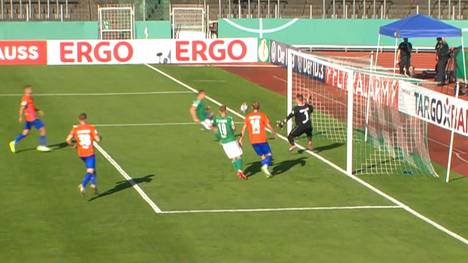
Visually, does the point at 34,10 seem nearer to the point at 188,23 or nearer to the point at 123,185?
the point at 188,23

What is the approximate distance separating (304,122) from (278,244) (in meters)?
9.49

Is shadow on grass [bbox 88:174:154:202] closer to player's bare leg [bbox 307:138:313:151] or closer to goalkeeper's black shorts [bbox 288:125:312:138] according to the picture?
goalkeeper's black shorts [bbox 288:125:312:138]

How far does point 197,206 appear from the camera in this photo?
23047 mm

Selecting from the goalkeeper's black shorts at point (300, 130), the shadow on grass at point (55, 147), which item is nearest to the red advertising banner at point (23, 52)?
the shadow on grass at point (55, 147)

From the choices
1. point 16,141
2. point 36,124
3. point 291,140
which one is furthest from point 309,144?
point 16,141

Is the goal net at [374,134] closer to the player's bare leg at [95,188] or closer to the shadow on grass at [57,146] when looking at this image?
the player's bare leg at [95,188]

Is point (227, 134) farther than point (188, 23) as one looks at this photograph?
No

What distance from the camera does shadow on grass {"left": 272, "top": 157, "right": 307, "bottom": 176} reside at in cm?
2711

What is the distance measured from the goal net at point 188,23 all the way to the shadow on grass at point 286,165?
36.6 metres

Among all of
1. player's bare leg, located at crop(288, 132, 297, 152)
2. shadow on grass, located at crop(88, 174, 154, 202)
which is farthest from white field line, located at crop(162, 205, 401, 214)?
player's bare leg, located at crop(288, 132, 297, 152)

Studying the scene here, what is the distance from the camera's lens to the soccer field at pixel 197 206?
63.7 ft

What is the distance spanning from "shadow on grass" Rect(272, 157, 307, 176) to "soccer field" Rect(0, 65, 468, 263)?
0.09ft

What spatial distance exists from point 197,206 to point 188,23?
143 feet

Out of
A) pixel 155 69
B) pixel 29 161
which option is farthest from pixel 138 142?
pixel 155 69
